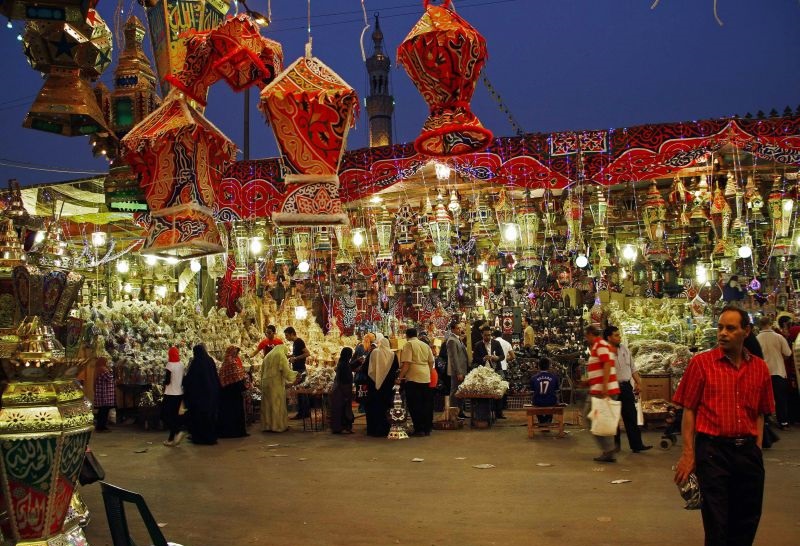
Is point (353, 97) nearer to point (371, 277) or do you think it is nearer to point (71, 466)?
point (71, 466)

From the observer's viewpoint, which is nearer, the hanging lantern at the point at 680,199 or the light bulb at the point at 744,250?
the hanging lantern at the point at 680,199

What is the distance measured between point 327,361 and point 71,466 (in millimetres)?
12216

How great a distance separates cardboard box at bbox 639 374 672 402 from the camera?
400 inches

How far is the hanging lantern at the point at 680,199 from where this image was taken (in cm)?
1004

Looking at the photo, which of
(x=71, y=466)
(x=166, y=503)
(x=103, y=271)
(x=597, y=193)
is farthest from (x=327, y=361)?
(x=71, y=466)

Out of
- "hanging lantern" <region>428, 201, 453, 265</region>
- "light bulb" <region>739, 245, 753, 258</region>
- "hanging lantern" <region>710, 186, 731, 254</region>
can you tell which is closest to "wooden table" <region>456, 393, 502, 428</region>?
"hanging lantern" <region>428, 201, 453, 265</region>

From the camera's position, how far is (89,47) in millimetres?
4449

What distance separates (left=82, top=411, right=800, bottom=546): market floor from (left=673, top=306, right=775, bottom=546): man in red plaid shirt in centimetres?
119

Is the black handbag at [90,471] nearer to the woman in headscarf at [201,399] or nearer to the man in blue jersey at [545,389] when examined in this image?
the woman in headscarf at [201,399]

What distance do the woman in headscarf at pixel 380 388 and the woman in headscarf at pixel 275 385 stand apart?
1.17 meters

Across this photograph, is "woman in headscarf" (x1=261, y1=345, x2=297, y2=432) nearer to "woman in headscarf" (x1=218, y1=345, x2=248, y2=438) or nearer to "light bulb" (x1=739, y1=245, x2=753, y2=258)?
"woman in headscarf" (x1=218, y1=345, x2=248, y2=438)

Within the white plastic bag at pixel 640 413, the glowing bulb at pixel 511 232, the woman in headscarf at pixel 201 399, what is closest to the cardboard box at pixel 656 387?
the white plastic bag at pixel 640 413

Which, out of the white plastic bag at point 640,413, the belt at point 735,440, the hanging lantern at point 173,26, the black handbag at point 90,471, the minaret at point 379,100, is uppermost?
the minaret at point 379,100

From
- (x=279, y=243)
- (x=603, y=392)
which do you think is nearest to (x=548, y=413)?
(x=603, y=392)
